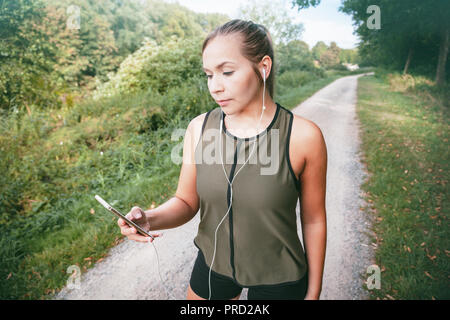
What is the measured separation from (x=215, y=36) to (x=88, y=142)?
587 cm

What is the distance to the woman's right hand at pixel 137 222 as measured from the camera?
1.04m

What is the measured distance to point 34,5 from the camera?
6.90 metres

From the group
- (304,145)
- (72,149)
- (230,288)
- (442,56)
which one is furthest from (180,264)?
(442,56)

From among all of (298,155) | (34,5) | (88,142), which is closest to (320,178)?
(298,155)

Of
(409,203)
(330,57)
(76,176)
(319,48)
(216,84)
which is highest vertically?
(319,48)

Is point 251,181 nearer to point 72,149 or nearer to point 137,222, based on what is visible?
point 137,222

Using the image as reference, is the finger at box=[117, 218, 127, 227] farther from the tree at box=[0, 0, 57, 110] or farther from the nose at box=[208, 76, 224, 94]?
the tree at box=[0, 0, 57, 110]

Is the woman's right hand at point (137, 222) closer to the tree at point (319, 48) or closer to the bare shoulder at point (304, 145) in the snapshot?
the bare shoulder at point (304, 145)

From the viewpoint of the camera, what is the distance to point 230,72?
1.05 meters

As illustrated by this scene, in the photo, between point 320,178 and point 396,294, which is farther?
point 396,294

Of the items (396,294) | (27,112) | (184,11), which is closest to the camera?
(396,294)

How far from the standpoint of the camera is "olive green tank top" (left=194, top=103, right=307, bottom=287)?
1.11m

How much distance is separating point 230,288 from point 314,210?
643 millimetres

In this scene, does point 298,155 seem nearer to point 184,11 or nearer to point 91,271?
point 91,271
